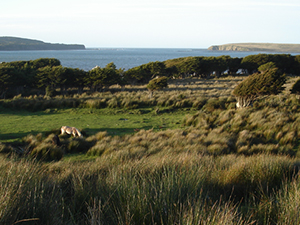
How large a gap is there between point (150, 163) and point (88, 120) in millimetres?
10224

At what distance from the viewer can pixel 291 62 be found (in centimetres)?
5072

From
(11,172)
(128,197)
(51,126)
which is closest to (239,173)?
(128,197)

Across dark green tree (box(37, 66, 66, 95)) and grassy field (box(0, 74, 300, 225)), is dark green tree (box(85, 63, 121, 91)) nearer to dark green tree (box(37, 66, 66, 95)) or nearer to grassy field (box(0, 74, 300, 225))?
dark green tree (box(37, 66, 66, 95))

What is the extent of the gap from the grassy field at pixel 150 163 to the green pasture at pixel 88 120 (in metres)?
0.05

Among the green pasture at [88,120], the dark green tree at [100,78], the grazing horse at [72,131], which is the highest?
the dark green tree at [100,78]

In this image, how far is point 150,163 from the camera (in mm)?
4785

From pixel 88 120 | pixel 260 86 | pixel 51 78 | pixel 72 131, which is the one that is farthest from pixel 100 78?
pixel 260 86

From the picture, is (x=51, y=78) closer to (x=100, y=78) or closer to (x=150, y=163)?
(x=100, y=78)

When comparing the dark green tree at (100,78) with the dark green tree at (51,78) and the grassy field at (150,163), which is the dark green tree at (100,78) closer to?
the dark green tree at (51,78)

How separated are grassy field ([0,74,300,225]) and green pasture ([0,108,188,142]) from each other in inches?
2.1

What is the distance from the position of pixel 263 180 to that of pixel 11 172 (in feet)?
13.0

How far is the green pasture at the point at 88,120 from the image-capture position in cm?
1192

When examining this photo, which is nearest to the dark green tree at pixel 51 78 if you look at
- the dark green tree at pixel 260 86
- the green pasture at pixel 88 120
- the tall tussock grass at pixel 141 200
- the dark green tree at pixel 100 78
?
the dark green tree at pixel 100 78

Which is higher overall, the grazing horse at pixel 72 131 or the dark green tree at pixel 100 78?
the dark green tree at pixel 100 78
